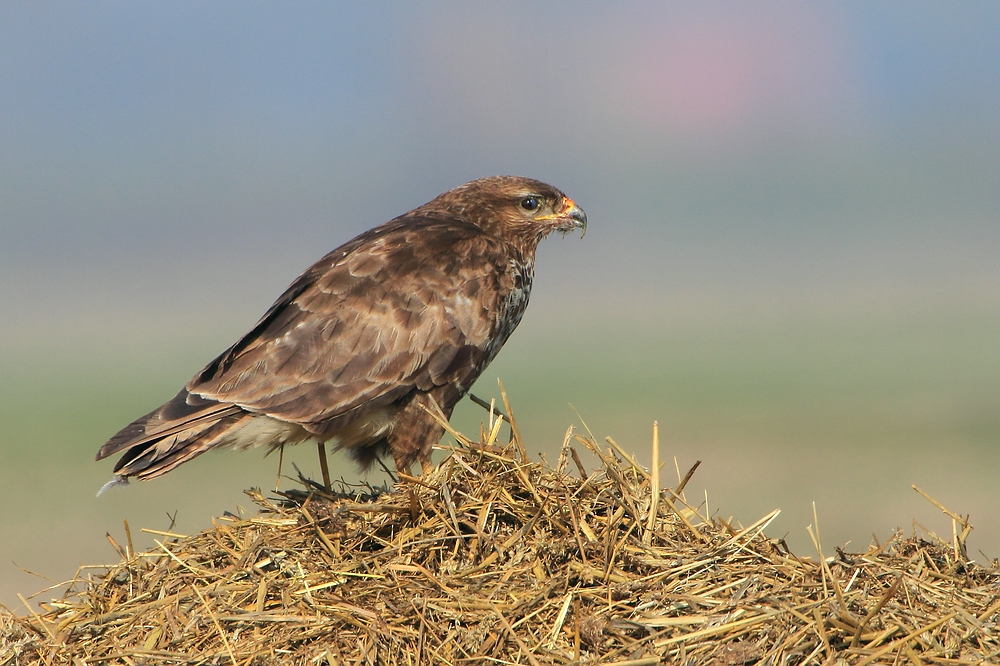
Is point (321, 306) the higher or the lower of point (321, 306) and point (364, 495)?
the higher

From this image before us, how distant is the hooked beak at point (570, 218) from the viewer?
7621 mm

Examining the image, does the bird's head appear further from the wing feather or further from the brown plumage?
the wing feather

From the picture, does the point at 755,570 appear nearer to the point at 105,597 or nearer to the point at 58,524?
the point at 105,597

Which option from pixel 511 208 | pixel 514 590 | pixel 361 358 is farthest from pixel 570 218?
pixel 514 590

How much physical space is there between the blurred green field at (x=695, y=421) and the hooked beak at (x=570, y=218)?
213cm

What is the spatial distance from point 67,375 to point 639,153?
10150cm

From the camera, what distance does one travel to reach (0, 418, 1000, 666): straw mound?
4.11 metres

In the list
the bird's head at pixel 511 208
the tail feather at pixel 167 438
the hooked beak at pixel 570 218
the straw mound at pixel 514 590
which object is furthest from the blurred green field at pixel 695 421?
the hooked beak at pixel 570 218

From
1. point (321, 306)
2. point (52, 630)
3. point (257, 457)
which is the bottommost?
point (257, 457)

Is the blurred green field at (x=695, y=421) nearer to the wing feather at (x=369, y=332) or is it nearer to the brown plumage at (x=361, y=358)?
the brown plumage at (x=361, y=358)

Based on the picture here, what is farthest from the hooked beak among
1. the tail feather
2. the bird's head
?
the tail feather

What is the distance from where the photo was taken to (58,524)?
21.9m

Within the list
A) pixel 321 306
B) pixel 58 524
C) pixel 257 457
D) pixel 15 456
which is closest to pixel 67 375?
pixel 15 456

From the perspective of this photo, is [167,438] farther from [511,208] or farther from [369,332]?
[511,208]
